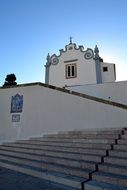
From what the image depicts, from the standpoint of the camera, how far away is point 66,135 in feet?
24.4

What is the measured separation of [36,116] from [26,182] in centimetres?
449

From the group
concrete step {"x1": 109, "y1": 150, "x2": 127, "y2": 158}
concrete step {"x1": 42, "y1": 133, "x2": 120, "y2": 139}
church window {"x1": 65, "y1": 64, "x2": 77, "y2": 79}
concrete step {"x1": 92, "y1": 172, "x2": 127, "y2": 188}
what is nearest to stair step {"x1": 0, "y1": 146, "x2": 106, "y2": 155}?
concrete step {"x1": 109, "y1": 150, "x2": 127, "y2": 158}

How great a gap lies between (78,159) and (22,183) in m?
1.51

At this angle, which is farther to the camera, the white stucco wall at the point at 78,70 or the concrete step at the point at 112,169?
the white stucco wall at the point at 78,70

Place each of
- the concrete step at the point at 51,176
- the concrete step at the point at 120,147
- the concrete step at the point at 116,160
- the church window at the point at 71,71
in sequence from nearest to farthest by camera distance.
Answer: the concrete step at the point at 51,176
the concrete step at the point at 116,160
the concrete step at the point at 120,147
the church window at the point at 71,71

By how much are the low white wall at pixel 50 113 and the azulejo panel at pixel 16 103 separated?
Answer: 0.54 ft

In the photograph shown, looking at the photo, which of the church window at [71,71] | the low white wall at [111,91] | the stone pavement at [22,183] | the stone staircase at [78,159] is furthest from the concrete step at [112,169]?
the church window at [71,71]

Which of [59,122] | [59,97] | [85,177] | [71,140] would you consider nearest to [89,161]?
[85,177]

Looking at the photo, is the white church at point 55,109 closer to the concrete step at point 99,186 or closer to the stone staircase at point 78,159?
the stone staircase at point 78,159

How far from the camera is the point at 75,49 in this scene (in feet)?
71.1

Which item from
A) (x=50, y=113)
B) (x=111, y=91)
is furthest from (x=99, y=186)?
(x=111, y=91)

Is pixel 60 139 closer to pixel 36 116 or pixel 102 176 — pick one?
pixel 36 116

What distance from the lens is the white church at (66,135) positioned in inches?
184

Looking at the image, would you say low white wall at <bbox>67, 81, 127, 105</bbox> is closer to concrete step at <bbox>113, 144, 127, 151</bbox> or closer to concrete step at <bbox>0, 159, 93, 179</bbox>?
concrete step at <bbox>113, 144, 127, 151</bbox>
